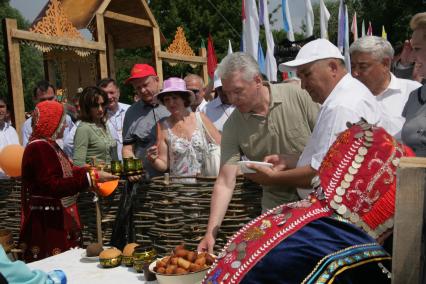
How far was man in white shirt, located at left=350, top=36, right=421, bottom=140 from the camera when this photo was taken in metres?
3.22

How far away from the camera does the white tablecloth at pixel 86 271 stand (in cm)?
227

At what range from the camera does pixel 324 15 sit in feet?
29.3

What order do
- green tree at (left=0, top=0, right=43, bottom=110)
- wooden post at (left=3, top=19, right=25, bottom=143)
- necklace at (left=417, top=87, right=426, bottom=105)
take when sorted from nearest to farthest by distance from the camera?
necklace at (left=417, top=87, right=426, bottom=105)
wooden post at (left=3, top=19, right=25, bottom=143)
green tree at (left=0, top=0, right=43, bottom=110)

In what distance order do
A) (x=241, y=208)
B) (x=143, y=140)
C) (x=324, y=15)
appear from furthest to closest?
(x=324, y=15) < (x=143, y=140) < (x=241, y=208)

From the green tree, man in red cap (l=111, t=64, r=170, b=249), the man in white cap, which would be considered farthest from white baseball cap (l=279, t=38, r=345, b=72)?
the green tree

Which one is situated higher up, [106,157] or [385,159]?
[385,159]

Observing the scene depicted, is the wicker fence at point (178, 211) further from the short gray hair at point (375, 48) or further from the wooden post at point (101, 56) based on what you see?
the wooden post at point (101, 56)

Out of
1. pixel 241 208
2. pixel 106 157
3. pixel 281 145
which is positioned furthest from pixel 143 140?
pixel 281 145

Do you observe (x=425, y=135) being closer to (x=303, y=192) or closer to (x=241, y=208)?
(x=303, y=192)

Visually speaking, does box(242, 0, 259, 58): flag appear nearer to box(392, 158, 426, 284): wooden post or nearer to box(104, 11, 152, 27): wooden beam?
box(104, 11, 152, 27): wooden beam

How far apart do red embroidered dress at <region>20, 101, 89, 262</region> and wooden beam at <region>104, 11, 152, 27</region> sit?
5680mm

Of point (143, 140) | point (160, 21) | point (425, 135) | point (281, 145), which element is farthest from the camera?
point (160, 21)

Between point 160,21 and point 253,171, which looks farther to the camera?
point 160,21

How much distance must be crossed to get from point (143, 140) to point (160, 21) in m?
21.5
